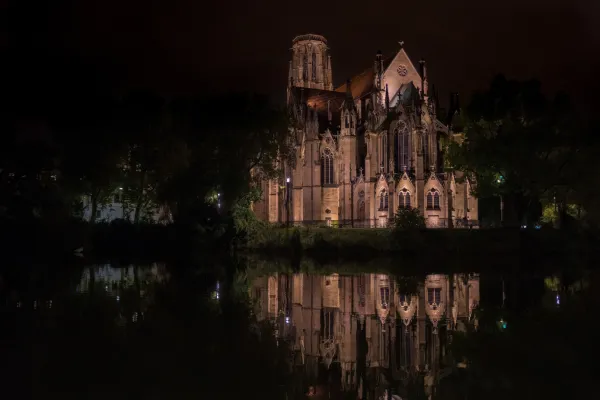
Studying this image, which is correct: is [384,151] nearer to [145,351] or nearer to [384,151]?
[384,151]

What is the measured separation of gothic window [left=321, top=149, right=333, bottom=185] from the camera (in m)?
73.2

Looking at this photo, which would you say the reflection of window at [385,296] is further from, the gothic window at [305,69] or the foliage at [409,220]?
the gothic window at [305,69]

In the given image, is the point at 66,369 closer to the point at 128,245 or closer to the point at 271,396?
the point at 271,396

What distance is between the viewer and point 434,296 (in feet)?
70.8

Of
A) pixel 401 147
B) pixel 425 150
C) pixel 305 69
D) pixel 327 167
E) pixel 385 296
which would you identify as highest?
pixel 305 69

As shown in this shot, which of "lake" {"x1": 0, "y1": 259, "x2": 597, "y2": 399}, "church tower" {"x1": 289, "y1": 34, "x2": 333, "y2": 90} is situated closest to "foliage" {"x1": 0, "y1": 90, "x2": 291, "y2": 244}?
"lake" {"x1": 0, "y1": 259, "x2": 597, "y2": 399}

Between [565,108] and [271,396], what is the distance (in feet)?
151

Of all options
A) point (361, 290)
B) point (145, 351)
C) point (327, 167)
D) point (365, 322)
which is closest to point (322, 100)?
point (327, 167)

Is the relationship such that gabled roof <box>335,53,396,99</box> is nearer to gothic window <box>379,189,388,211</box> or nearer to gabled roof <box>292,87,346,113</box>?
gabled roof <box>292,87,346,113</box>

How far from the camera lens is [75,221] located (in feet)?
159

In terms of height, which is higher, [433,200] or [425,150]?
[425,150]

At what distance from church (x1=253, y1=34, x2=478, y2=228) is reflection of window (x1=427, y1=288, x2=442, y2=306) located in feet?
116

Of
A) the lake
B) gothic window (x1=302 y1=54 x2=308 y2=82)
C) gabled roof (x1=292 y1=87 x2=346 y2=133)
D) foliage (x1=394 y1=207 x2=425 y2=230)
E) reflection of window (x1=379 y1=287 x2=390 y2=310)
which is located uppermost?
gothic window (x1=302 y1=54 x2=308 y2=82)

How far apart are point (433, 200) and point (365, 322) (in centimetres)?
5032
